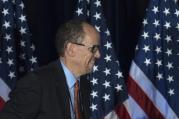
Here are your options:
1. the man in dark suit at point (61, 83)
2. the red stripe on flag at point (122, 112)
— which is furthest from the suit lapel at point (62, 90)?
the red stripe on flag at point (122, 112)

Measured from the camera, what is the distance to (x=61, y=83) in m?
1.92

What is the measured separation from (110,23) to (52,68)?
6.58 ft

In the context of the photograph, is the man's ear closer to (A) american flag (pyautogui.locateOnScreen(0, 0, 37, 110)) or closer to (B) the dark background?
(A) american flag (pyautogui.locateOnScreen(0, 0, 37, 110))

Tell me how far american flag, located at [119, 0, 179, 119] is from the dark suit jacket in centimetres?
176

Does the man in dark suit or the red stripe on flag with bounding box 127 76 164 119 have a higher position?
the red stripe on flag with bounding box 127 76 164 119

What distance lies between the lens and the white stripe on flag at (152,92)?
3.60 m

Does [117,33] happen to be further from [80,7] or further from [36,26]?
[36,26]

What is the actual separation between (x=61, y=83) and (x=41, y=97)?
146 millimetres

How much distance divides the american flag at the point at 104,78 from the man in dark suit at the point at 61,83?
1505mm

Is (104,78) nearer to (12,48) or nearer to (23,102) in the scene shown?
(12,48)

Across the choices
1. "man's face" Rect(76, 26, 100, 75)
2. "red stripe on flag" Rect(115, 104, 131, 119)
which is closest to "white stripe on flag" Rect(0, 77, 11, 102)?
"red stripe on flag" Rect(115, 104, 131, 119)

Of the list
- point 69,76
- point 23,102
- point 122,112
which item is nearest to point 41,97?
point 23,102

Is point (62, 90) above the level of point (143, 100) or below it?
below

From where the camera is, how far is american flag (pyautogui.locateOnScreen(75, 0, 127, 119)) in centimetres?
358
